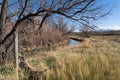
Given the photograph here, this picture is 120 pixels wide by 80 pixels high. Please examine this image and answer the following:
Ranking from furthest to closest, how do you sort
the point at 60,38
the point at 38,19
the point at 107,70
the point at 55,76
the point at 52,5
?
the point at 60,38, the point at 38,19, the point at 52,5, the point at 107,70, the point at 55,76

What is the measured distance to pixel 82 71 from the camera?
6.29m

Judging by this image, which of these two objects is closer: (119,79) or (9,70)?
(119,79)

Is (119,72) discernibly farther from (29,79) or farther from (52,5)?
(52,5)

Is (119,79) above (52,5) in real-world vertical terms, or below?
below

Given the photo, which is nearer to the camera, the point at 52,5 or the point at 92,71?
the point at 92,71

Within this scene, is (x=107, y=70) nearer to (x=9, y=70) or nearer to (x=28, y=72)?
(x=28, y=72)

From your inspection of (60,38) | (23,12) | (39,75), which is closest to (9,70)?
(39,75)

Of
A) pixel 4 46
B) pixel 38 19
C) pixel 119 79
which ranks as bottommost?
pixel 119 79

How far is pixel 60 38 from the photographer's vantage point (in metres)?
35.4

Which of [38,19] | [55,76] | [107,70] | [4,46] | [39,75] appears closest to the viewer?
[39,75]

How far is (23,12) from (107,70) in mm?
5434

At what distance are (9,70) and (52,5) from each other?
4001 millimetres

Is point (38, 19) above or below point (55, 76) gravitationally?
above

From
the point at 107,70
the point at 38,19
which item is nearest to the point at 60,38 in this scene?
the point at 38,19
